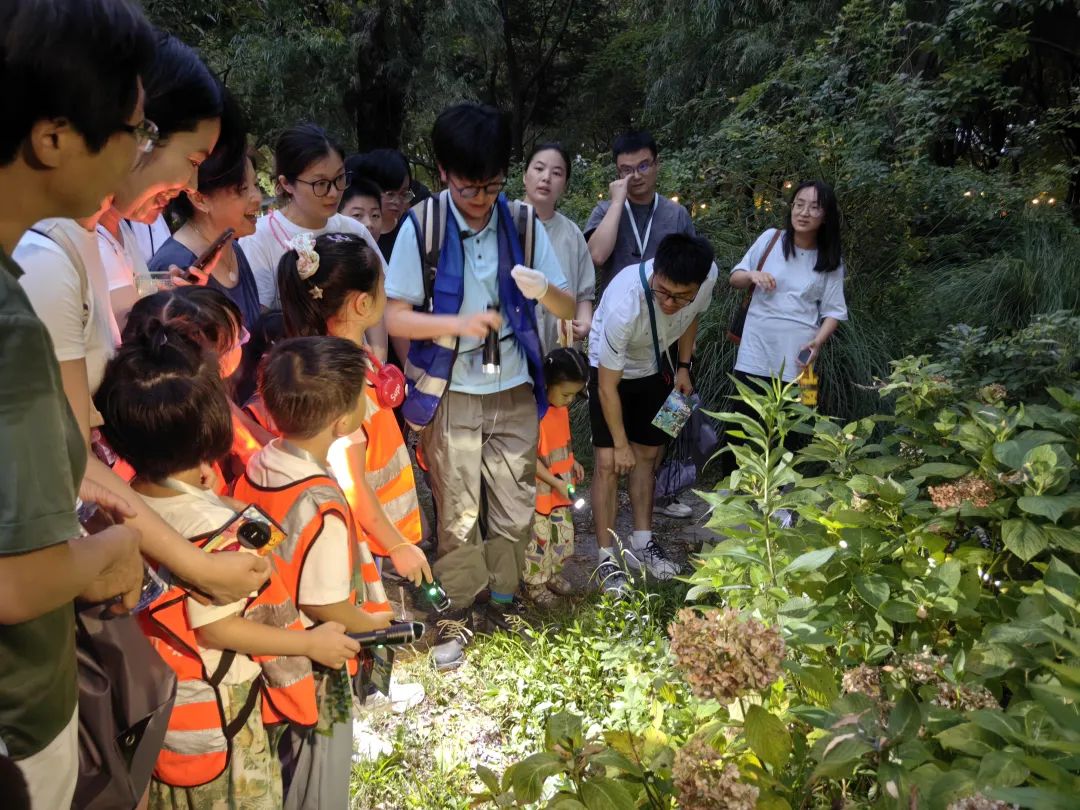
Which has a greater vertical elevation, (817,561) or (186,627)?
(817,561)

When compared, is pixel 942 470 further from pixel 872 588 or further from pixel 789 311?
pixel 789 311

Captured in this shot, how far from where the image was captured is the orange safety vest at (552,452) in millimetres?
3660

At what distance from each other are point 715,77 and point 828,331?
29.7 ft

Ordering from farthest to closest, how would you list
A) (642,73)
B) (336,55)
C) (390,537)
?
(642,73) < (336,55) < (390,537)

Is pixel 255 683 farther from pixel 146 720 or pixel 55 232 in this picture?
pixel 55 232

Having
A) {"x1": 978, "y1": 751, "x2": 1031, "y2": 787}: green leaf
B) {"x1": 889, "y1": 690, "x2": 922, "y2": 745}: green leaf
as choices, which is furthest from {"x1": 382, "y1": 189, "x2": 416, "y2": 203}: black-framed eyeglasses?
{"x1": 978, "y1": 751, "x2": 1031, "y2": 787}: green leaf

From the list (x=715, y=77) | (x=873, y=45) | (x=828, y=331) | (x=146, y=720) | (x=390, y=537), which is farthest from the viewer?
(x=715, y=77)

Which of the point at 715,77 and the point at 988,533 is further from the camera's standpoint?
the point at 715,77

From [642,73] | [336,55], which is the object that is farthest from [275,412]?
[642,73]

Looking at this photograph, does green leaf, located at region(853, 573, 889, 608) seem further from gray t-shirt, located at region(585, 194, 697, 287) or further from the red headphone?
gray t-shirt, located at region(585, 194, 697, 287)

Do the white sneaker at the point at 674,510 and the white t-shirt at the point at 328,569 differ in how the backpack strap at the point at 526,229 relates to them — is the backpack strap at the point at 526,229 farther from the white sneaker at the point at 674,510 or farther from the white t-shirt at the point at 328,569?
the white sneaker at the point at 674,510

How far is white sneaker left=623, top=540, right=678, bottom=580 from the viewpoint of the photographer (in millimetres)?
3979

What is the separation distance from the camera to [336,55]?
10.8 m

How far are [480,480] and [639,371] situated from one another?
1.03 meters
